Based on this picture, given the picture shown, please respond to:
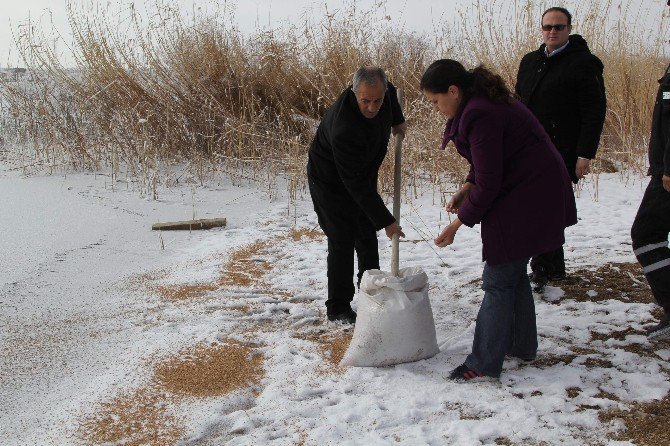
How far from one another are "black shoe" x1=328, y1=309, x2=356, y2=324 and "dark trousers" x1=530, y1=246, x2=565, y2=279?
1.19 meters

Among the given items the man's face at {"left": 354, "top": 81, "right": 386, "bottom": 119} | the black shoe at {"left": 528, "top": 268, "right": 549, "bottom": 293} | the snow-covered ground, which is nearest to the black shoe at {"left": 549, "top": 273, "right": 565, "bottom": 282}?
the black shoe at {"left": 528, "top": 268, "right": 549, "bottom": 293}

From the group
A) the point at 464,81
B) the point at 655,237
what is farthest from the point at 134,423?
the point at 655,237

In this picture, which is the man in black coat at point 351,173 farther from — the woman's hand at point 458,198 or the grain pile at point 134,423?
the grain pile at point 134,423

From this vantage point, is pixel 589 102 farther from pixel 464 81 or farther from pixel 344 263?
pixel 344 263

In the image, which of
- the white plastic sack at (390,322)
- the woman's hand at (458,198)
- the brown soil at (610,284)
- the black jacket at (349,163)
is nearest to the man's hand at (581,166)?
the brown soil at (610,284)

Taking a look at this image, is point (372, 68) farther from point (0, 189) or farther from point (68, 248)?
point (0, 189)

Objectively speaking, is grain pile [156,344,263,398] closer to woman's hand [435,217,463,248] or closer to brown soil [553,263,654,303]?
woman's hand [435,217,463,248]

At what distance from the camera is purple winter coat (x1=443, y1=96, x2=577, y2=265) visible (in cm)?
266

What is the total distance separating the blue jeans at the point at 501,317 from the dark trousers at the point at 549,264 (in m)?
1.08

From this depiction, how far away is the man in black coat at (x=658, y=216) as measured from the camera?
3.07m

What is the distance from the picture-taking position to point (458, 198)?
3.04 metres

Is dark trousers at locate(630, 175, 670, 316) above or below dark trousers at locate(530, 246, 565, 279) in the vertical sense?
above

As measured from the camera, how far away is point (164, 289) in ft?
14.7

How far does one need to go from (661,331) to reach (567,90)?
140 cm
